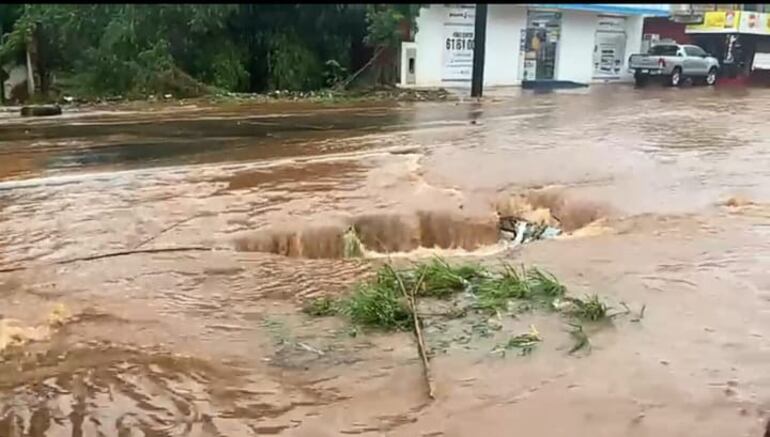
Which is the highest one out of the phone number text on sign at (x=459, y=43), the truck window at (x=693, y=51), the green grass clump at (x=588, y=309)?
the phone number text on sign at (x=459, y=43)

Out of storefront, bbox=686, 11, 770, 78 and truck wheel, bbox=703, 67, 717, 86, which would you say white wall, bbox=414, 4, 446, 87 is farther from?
storefront, bbox=686, 11, 770, 78

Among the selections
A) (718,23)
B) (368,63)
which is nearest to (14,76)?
(368,63)

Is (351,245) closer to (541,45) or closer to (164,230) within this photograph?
(164,230)

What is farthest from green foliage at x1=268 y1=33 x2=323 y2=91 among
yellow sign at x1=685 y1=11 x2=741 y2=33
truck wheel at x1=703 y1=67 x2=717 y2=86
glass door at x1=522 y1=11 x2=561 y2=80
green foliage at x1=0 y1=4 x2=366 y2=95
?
yellow sign at x1=685 y1=11 x2=741 y2=33

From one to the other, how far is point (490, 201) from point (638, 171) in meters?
3.25

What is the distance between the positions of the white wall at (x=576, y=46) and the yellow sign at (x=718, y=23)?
7004 mm

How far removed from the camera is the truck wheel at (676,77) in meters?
34.6

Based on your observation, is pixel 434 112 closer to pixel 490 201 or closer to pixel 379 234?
pixel 490 201

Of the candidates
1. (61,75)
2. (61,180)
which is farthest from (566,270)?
(61,75)

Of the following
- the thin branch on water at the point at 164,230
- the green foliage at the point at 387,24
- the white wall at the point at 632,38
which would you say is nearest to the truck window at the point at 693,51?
the white wall at the point at 632,38

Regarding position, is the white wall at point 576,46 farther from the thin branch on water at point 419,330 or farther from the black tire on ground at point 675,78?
the thin branch on water at point 419,330

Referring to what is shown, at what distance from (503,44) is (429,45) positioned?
401 centimetres

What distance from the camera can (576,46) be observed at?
3512cm

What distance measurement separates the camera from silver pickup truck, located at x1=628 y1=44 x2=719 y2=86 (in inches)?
1351
